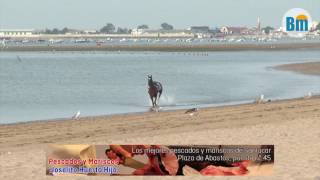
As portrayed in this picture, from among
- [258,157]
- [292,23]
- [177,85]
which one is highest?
[292,23]

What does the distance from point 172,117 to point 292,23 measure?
4.51 metres

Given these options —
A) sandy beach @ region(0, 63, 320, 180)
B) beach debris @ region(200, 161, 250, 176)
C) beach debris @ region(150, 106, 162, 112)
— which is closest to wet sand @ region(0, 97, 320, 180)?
sandy beach @ region(0, 63, 320, 180)

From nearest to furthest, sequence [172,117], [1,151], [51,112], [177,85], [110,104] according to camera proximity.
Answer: [1,151]
[172,117]
[51,112]
[110,104]
[177,85]

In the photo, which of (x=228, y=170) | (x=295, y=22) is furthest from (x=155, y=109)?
(x=228, y=170)

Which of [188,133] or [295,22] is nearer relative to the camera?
[188,133]

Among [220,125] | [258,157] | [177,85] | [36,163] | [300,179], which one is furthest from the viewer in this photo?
[177,85]

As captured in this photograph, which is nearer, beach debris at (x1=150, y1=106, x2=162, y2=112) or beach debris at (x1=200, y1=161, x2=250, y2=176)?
beach debris at (x1=200, y1=161, x2=250, y2=176)

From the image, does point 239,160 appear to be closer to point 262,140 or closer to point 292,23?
point 262,140

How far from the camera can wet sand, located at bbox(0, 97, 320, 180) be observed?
12.5 meters

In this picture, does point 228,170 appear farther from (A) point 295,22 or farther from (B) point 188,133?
(A) point 295,22

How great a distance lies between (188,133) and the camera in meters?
17.2

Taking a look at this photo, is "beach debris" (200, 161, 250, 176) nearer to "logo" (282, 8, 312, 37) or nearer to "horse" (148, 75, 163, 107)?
"logo" (282, 8, 312, 37)

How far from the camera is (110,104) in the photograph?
3105cm

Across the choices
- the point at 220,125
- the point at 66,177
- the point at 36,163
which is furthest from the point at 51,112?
the point at 66,177
